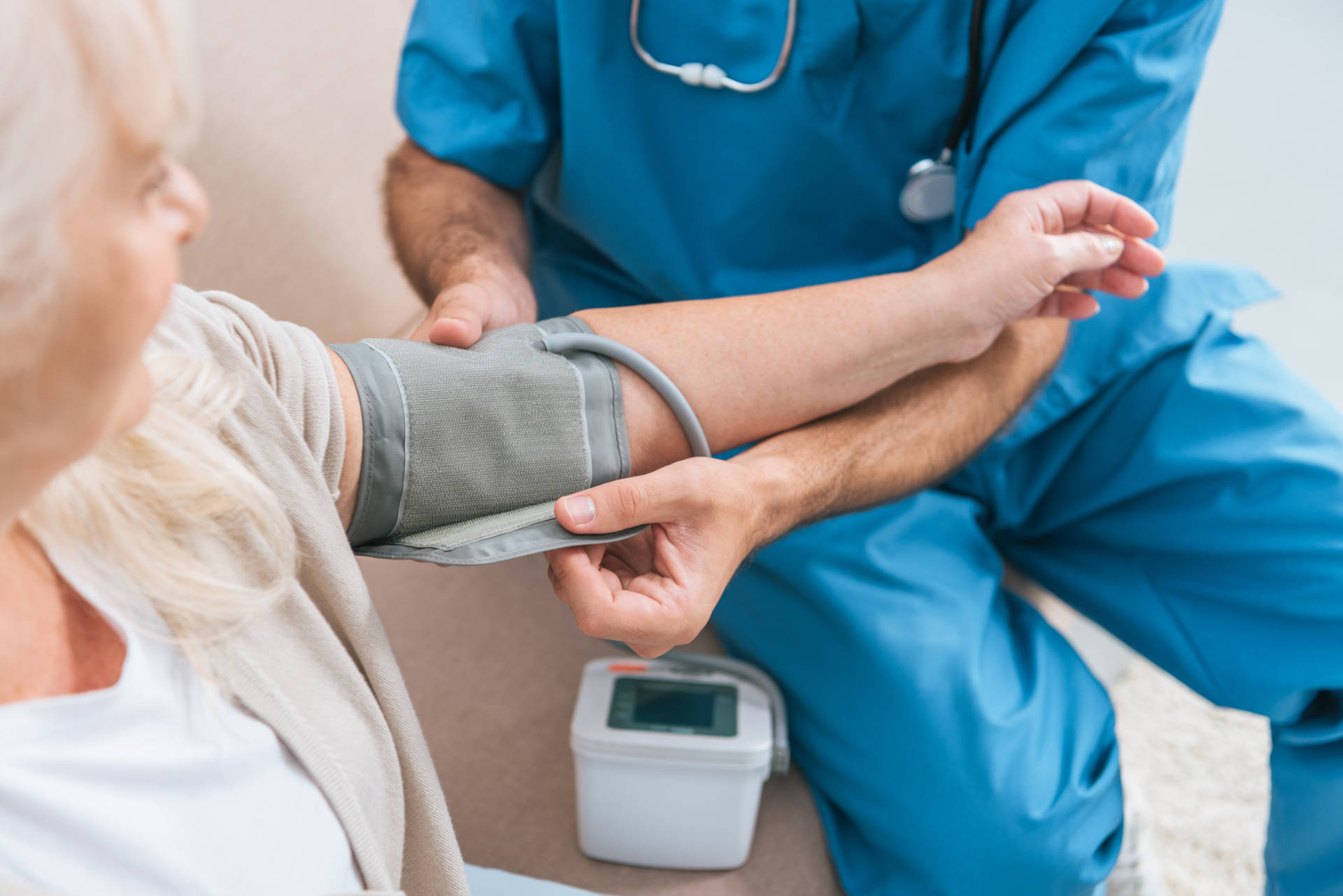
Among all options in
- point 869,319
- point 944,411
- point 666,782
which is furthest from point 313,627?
point 944,411

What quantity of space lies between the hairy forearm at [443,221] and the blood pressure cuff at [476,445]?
343 millimetres

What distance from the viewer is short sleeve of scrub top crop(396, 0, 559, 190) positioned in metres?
1.05

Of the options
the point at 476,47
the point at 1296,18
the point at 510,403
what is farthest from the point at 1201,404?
the point at 1296,18

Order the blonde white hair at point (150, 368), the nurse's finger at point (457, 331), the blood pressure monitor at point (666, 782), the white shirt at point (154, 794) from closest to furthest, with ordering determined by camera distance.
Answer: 1. the blonde white hair at point (150, 368)
2. the white shirt at point (154, 794)
3. the nurse's finger at point (457, 331)
4. the blood pressure monitor at point (666, 782)

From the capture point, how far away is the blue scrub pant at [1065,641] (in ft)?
2.97

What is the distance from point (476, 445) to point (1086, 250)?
620mm

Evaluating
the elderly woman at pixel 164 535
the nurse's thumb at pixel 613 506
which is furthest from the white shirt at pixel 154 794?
the nurse's thumb at pixel 613 506

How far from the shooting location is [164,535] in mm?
511

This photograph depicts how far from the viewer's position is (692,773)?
86 centimetres

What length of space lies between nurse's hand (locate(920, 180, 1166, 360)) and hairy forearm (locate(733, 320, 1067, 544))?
0.27ft

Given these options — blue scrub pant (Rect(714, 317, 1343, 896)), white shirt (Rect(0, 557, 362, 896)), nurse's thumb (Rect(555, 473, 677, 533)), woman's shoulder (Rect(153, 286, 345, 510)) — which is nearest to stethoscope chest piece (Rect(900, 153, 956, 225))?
blue scrub pant (Rect(714, 317, 1343, 896))

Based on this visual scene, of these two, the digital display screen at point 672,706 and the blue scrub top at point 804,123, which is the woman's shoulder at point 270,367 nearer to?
the digital display screen at point 672,706

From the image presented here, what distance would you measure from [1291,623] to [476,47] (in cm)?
105

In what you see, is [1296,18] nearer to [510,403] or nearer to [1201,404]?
[1201,404]
